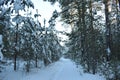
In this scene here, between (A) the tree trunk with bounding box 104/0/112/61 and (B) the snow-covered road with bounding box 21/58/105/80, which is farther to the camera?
(A) the tree trunk with bounding box 104/0/112/61

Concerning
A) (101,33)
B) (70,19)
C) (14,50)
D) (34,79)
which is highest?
(70,19)

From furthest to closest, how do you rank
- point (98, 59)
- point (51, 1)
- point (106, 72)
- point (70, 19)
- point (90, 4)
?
point (70, 19)
point (51, 1)
point (90, 4)
point (98, 59)
point (106, 72)

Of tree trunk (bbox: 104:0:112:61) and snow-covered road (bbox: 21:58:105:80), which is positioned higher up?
tree trunk (bbox: 104:0:112:61)

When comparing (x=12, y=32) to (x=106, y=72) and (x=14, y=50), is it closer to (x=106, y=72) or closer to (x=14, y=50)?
Answer: (x=14, y=50)

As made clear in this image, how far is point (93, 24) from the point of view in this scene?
852 inches

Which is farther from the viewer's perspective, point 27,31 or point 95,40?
point 27,31

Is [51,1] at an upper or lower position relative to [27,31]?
upper

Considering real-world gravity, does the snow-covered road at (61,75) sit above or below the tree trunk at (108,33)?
below

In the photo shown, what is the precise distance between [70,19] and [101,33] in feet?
31.6

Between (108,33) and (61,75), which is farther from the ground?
(108,33)

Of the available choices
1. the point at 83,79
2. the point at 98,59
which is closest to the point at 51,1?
the point at 98,59

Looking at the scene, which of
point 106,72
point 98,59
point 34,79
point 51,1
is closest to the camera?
point 106,72

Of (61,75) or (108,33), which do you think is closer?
(108,33)

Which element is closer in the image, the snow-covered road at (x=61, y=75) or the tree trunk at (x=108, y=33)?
the snow-covered road at (x=61, y=75)
